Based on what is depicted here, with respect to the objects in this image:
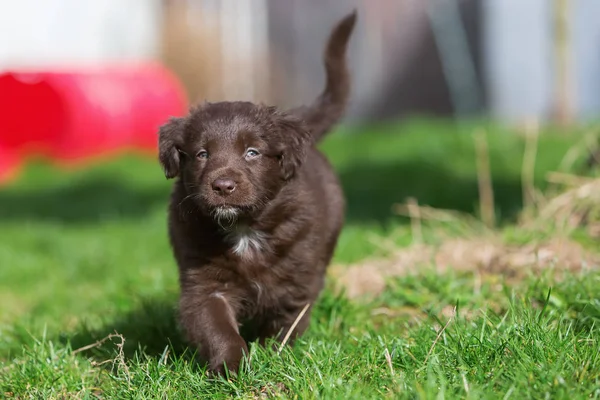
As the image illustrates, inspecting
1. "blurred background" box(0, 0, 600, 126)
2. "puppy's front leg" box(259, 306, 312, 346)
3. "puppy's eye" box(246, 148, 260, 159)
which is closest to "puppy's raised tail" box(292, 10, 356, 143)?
"puppy's eye" box(246, 148, 260, 159)

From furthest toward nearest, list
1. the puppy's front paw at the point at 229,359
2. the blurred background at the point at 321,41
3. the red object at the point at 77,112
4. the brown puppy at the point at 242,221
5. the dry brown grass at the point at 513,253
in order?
the blurred background at the point at 321,41 → the red object at the point at 77,112 → the dry brown grass at the point at 513,253 → the brown puppy at the point at 242,221 → the puppy's front paw at the point at 229,359

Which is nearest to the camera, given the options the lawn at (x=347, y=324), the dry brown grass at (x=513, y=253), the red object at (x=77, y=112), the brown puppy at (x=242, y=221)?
the lawn at (x=347, y=324)

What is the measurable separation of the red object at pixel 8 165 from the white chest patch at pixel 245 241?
7262mm

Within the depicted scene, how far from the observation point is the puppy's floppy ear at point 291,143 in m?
3.42

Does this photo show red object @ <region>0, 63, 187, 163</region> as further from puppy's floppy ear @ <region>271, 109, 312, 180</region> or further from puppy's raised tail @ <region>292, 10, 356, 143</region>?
puppy's floppy ear @ <region>271, 109, 312, 180</region>

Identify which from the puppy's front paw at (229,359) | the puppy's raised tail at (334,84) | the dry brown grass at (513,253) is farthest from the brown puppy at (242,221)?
the puppy's raised tail at (334,84)

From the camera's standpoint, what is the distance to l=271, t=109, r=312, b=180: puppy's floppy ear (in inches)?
134

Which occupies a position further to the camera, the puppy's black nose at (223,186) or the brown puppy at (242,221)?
the brown puppy at (242,221)

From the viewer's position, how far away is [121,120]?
11188 millimetres

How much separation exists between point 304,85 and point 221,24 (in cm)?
173

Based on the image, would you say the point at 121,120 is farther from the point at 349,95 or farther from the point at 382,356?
the point at 382,356

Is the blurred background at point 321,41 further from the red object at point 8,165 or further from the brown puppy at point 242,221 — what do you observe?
the brown puppy at point 242,221

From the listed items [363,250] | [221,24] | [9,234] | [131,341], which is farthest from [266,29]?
[131,341]

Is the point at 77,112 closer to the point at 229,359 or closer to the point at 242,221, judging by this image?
the point at 242,221
